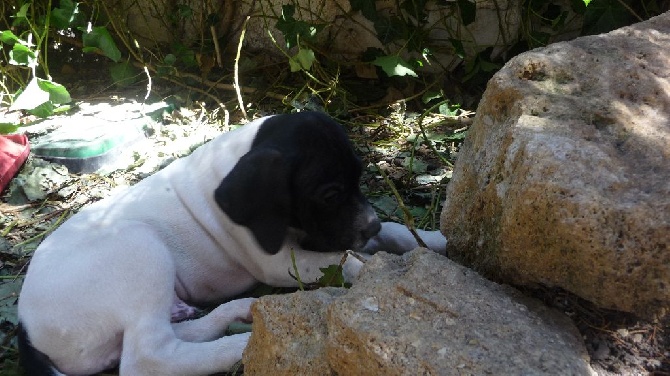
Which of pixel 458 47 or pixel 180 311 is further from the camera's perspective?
pixel 458 47

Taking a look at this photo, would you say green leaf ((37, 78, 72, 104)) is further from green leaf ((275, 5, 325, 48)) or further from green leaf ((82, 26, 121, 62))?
green leaf ((275, 5, 325, 48))

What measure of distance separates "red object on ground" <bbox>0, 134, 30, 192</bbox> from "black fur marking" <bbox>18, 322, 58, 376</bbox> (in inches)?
97.1

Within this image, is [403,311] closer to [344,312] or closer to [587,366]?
[344,312]

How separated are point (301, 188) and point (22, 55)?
13.7 ft

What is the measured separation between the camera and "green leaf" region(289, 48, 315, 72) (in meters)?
6.43

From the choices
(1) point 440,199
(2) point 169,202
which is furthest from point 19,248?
(1) point 440,199

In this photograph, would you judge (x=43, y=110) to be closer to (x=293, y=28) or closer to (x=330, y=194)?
(x=293, y=28)

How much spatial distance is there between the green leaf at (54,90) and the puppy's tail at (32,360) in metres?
3.54

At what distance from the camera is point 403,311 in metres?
2.42

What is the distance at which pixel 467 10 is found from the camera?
21.2 feet

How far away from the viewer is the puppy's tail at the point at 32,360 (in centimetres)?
318

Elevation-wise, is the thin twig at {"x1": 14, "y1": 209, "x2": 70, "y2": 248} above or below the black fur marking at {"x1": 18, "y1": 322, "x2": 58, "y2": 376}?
below

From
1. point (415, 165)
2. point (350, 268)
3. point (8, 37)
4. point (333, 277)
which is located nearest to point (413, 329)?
point (333, 277)

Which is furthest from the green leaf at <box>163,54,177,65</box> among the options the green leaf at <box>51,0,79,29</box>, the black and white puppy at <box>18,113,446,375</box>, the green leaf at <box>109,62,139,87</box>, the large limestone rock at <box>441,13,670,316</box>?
the large limestone rock at <box>441,13,670,316</box>
